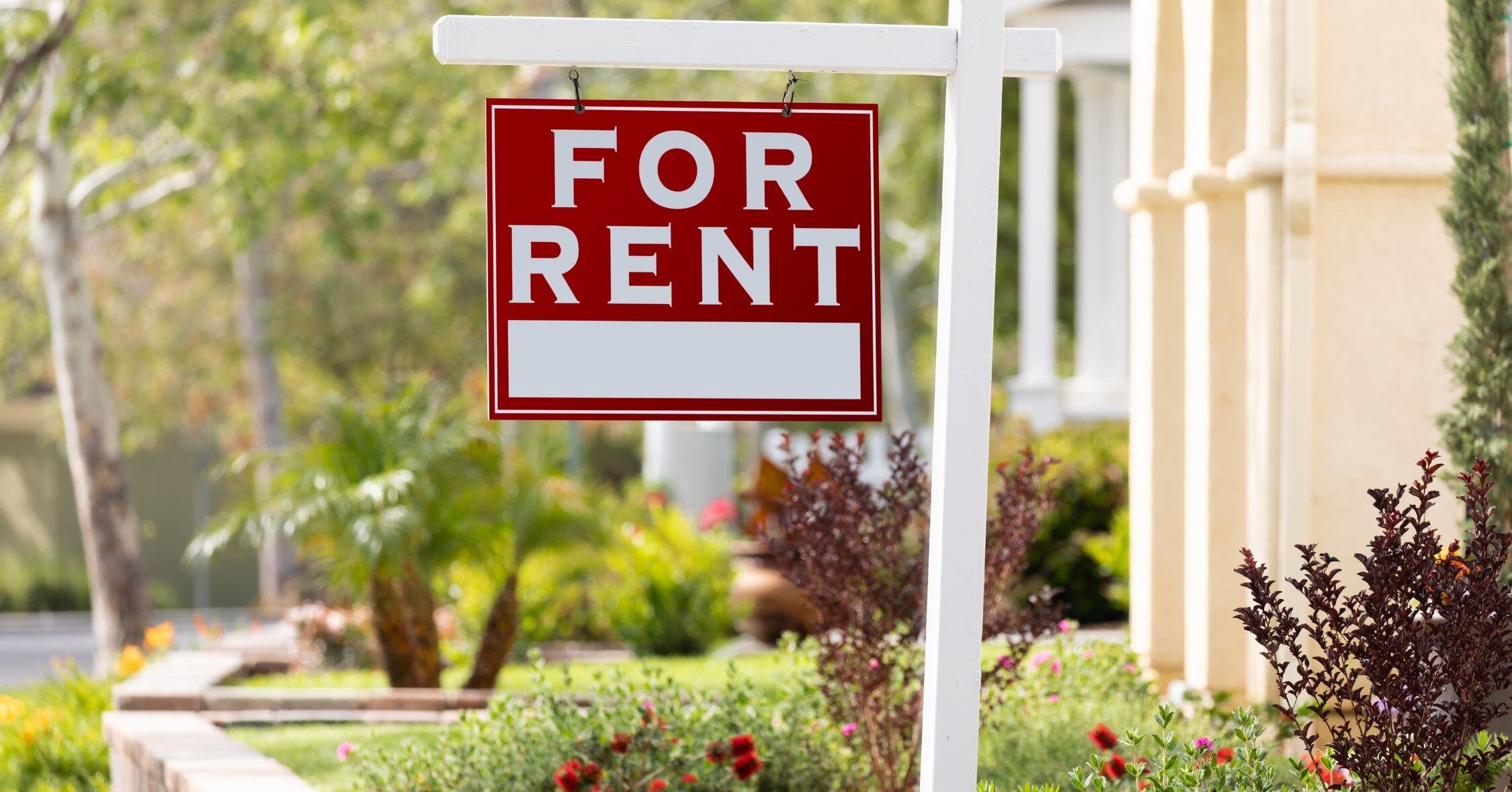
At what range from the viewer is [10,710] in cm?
848

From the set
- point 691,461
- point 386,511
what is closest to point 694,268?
point 386,511

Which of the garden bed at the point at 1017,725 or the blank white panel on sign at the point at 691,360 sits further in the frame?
the garden bed at the point at 1017,725

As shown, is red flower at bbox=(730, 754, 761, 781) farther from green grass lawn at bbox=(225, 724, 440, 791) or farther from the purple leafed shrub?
the purple leafed shrub

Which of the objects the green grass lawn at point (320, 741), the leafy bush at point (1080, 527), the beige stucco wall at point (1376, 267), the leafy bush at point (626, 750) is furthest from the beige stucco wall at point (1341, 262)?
the leafy bush at point (1080, 527)

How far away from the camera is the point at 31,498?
2755 cm

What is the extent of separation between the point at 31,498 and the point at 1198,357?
2473cm

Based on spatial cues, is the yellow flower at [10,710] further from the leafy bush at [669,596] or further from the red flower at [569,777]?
the red flower at [569,777]

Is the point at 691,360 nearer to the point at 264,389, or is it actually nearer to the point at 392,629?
the point at 392,629

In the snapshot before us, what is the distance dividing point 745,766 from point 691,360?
1526 mm

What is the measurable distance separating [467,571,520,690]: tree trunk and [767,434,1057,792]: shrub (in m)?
2.92

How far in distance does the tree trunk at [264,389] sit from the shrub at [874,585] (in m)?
16.0

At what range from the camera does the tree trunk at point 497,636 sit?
8477mm

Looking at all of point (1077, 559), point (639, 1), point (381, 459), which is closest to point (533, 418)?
point (381, 459)

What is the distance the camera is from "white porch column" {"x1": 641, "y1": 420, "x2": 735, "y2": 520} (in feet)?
58.4
